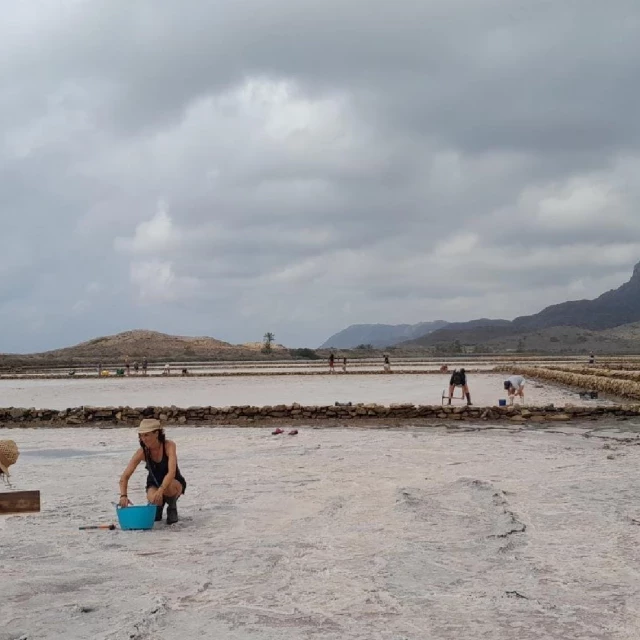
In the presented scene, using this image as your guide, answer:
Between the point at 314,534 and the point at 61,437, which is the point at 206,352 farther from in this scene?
the point at 314,534

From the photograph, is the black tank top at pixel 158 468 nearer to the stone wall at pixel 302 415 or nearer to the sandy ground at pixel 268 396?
the stone wall at pixel 302 415

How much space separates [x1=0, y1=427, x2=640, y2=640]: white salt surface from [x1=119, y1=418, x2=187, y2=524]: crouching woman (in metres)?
0.24

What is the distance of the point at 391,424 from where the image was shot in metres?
15.3

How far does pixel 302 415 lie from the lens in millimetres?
16438

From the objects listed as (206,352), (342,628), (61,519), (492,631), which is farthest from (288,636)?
(206,352)

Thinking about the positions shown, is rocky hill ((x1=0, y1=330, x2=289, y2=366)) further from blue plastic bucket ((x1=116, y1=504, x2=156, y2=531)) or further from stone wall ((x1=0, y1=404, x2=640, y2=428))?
blue plastic bucket ((x1=116, y1=504, x2=156, y2=531))

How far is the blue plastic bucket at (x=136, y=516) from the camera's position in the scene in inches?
263

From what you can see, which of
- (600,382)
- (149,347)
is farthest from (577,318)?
(600,382)

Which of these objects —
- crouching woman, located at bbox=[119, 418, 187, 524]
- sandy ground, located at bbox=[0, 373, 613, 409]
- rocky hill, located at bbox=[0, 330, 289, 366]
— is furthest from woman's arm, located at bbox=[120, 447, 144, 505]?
rocky hill, located at bbox=[0, 330, 289, 366]

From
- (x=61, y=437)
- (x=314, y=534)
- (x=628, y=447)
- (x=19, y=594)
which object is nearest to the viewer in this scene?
(x=19, y=594)

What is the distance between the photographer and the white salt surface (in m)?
4.49

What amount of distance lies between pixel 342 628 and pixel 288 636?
13.0 inches

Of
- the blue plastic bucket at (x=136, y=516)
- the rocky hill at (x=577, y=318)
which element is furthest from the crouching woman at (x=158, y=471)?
the rocky hill at (x=577, y=318)

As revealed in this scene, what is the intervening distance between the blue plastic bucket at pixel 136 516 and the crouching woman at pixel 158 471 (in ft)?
0.43
